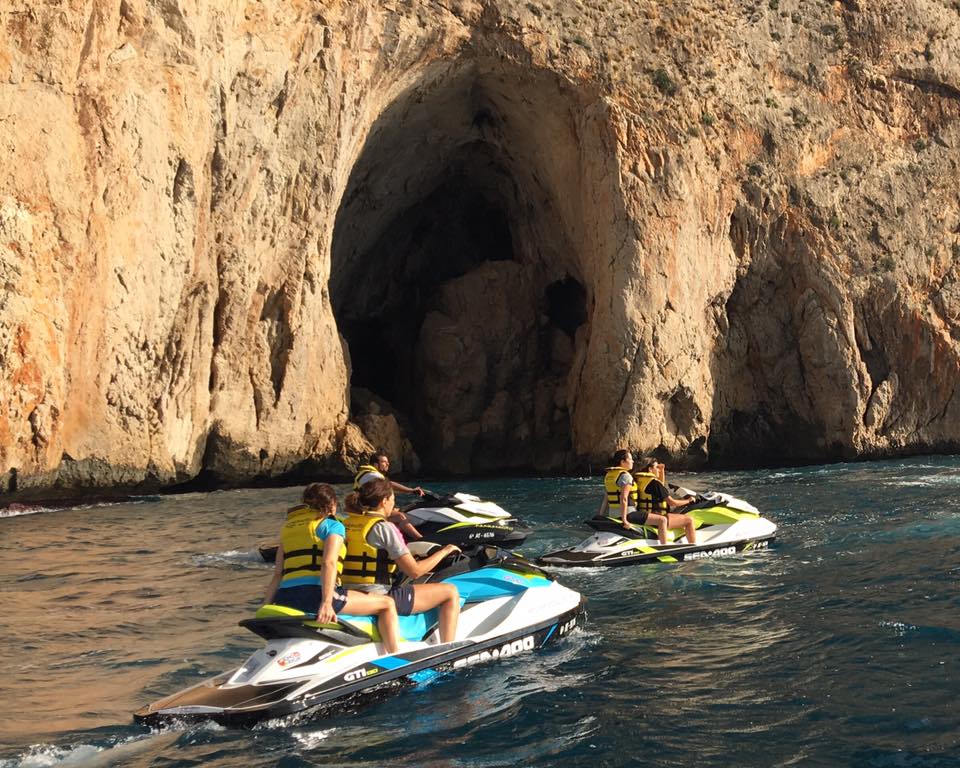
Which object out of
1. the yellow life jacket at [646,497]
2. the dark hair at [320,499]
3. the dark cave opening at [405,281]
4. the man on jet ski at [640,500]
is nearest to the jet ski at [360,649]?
the dark hair at [320,499]

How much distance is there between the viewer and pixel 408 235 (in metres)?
41.9

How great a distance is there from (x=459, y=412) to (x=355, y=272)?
6768mm

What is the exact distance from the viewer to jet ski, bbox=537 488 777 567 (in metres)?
14.0

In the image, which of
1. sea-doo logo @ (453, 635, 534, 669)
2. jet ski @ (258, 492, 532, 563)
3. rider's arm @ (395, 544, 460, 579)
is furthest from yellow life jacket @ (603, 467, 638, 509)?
rider's arm @ (395, 544, 460, 579)

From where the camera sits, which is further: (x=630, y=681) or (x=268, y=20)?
(x=268, y=20)

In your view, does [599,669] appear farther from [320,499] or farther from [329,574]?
[320,499]

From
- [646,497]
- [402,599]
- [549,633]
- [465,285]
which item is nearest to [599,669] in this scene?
[549,633]

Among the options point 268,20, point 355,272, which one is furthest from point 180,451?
point 355,272

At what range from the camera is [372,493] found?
8.11 metres

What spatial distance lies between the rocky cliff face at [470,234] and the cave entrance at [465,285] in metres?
0.13

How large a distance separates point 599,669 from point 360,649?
205cm

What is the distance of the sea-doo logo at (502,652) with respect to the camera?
8.75 metres

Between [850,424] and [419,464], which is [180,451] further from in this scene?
[850,424]

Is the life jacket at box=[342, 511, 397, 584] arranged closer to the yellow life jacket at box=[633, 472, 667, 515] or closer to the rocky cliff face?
the yellow life jacket at box=[633, 472, 667, 515]
